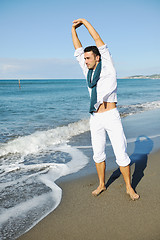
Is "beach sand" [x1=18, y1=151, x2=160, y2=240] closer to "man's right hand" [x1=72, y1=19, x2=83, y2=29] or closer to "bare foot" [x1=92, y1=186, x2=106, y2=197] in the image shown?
"bare foot" [x1=92, y1=186, x2=106, y2=197]

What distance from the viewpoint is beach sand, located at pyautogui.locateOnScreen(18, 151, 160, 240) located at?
2.46 m

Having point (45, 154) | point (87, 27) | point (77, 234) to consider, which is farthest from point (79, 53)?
point (45, 154)

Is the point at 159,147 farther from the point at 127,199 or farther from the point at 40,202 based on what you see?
the point at 40,202

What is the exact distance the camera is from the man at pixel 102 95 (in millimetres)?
2926

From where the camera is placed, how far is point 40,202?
10.7 feet

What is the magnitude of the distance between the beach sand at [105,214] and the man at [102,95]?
26 centimetres

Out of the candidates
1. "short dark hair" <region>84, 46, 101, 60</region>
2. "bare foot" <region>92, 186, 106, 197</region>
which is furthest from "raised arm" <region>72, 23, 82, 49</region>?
"bare foot" <region>92, 186, 106, 197</region>

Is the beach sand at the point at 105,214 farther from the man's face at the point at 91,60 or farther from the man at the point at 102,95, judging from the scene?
the man's face at the point at 91,60

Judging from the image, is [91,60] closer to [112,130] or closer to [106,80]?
[106,80]

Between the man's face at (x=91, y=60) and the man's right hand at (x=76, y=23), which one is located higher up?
the man's right hand at (x=76, y=23)

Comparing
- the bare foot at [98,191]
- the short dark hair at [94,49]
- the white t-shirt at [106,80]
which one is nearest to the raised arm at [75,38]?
the short dark hair at [94,49]

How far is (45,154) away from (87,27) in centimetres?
379

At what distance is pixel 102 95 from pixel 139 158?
256 cm

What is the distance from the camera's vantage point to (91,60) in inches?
117
